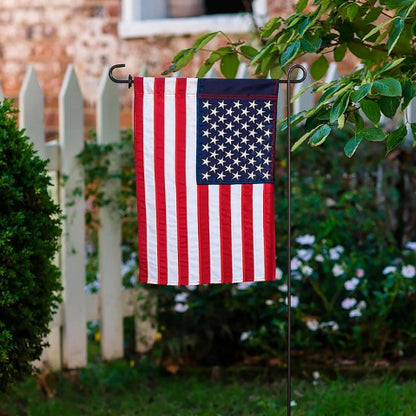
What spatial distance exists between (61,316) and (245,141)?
1.83 metres

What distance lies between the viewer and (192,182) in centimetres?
296

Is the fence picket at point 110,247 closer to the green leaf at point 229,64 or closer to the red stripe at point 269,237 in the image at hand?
the green leaf at point 229,64

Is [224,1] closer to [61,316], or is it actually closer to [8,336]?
[61,316]

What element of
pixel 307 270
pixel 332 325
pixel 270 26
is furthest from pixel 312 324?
pixel 270 26

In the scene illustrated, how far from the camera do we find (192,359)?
4547 millimetres

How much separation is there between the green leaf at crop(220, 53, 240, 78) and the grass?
1.47m

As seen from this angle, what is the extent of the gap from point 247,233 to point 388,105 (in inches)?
29.1

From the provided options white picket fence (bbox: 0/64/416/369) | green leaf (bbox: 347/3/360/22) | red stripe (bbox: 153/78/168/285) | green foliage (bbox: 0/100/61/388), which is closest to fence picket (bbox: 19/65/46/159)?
white picket fence (bbox: 0/64/416/369)

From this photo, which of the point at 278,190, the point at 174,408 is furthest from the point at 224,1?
the point at 174,408

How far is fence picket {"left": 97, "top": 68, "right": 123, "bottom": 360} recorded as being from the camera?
439 centimetres

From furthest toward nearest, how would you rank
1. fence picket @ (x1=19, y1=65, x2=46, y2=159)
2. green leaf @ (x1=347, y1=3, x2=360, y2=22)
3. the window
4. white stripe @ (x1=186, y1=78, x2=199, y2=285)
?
the window, fence picket @ (x1=19, y1=65, x2=46, y2=159), white stripe @ (x1=186, y1=78, x2=199, y2=285), green leaf @ (x1=347, y1=3, x2=360, y2=22)

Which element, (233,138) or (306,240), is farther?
(306,240)

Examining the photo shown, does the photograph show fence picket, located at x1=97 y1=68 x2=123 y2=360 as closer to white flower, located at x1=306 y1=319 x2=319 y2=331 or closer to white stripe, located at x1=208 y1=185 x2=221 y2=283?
white flower, located at x1=306 y1=319 x2=319 y2=331

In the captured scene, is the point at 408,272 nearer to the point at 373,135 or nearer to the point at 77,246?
the point at 77,246
